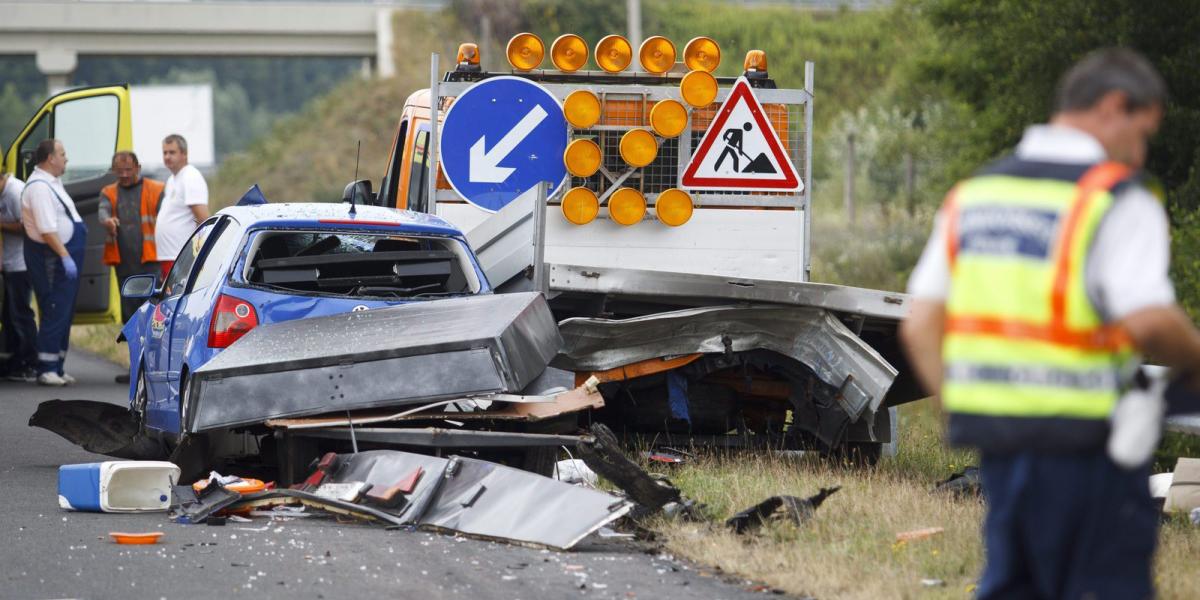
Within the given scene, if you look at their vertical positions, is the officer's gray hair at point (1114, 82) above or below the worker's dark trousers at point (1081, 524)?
above

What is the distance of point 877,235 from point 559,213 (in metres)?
22.7

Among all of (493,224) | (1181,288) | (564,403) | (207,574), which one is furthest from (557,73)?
(1181,288)

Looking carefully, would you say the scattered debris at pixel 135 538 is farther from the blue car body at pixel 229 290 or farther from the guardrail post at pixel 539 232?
the guardrail post at pixel 539 232

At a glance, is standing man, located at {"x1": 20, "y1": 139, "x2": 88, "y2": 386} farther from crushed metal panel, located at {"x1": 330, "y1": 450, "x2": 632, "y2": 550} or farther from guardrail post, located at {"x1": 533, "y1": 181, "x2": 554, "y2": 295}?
crushed metal panel, located at {"x1": 330, "y1": 450, "x2": 632, "y2": 550}

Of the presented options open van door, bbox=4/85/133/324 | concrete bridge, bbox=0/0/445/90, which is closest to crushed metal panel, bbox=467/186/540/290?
open van door, bbox=4/85/133/324

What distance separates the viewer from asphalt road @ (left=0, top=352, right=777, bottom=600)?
19.6 feet

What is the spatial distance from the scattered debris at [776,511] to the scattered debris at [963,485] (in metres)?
1.26

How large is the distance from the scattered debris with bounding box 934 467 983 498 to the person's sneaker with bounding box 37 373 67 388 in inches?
327

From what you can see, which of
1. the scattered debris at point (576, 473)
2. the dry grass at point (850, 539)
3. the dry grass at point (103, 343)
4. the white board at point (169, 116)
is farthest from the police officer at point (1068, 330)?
the white board at point (169, 116)

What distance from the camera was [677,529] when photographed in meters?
7.17

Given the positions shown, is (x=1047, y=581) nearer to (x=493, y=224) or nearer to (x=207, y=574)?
(x=207, y=574)

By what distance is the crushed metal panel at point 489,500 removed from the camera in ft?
22.5

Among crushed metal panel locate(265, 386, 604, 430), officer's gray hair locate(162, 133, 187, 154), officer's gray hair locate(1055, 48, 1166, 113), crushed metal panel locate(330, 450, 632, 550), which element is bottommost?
crushed metal panel locate(330, 450, 632, 550)

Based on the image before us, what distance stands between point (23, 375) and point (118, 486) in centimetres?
781
